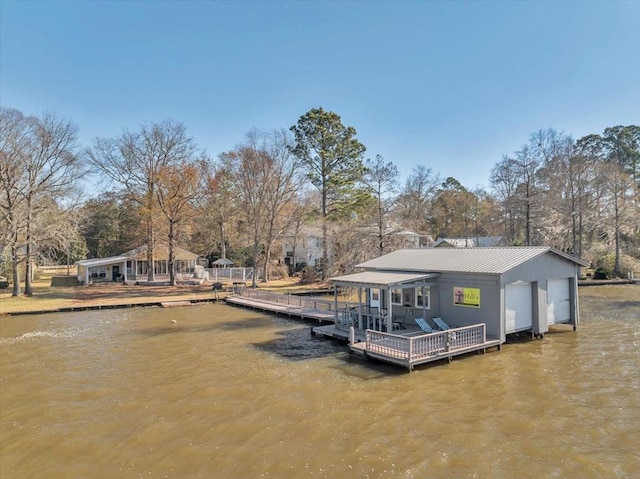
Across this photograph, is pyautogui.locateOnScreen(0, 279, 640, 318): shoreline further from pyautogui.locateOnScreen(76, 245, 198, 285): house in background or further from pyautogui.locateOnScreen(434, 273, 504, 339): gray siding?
pyautogui.locateOnScreen(434, 273, 504, 339): gray siding

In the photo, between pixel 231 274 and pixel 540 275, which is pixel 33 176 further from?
pixel 540 275

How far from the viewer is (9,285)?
36531 millimetres

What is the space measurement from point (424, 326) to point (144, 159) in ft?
102

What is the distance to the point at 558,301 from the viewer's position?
17016mm

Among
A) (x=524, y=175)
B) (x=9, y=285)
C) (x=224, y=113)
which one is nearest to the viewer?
(x=224, y=113)

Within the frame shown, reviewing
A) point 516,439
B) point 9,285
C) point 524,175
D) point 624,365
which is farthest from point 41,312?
point 524,175

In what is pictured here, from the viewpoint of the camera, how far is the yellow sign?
589 inches

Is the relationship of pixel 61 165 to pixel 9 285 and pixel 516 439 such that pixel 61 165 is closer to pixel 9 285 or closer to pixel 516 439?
pixel 9 285

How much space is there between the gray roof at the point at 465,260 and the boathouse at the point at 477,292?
33 millimetres

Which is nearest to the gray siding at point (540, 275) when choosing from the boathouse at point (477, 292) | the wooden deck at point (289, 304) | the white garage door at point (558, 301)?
the boathouse at point (477, 292)

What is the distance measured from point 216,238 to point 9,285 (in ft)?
67.6

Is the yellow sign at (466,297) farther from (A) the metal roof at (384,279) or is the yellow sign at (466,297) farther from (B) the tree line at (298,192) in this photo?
(B) the tree line at (298,192)

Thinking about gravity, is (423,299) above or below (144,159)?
below

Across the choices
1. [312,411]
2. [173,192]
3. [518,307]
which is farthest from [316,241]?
[312,411]
